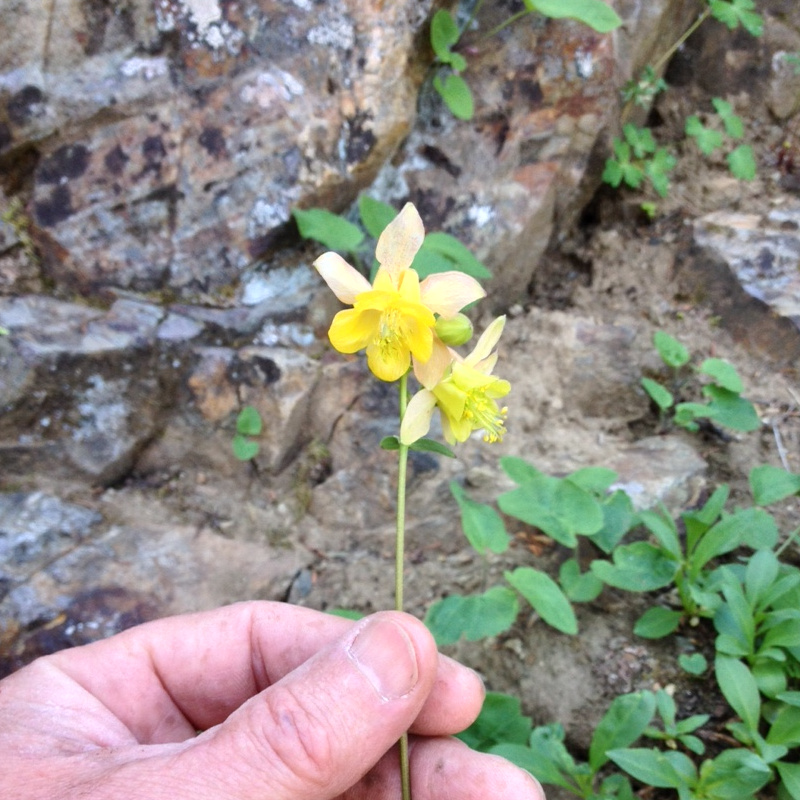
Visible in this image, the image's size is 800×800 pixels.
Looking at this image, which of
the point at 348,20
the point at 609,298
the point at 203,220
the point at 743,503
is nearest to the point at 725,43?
the point at 609,298

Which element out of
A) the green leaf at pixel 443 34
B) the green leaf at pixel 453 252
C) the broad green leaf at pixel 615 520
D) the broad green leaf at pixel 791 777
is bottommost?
the broad green leaf at pixel 791 777

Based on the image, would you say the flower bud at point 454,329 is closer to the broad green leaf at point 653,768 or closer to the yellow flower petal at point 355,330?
the yellow flower petal at point 355,330

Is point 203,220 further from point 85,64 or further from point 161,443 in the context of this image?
point 161,443

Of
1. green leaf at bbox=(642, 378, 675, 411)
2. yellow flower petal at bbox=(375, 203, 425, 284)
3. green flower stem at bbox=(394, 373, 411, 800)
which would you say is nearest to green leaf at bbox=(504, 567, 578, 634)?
green flower stem at bbox=(394, 373, 411, 800)

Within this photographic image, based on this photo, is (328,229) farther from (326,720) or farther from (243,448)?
(326,720)

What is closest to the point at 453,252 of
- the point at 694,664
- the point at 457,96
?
the point at 457,96

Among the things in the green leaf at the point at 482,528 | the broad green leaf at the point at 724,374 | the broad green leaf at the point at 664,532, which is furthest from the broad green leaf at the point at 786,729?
the broad green leaf at the point at 724,374
